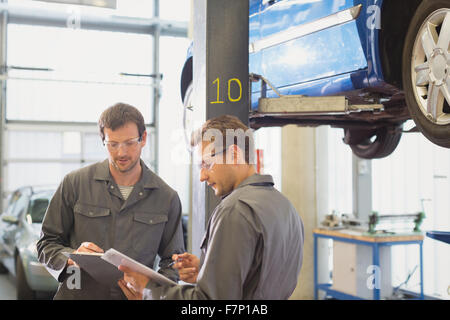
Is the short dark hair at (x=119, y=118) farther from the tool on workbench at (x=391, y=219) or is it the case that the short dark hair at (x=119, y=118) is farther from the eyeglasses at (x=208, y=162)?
the tool on workbench at (x=391, y=219)

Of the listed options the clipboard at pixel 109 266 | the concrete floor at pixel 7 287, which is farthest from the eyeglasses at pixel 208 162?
the concrete floor at pixel 7 287

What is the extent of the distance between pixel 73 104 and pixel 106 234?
868cm

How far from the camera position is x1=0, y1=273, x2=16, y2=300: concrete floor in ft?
20.5

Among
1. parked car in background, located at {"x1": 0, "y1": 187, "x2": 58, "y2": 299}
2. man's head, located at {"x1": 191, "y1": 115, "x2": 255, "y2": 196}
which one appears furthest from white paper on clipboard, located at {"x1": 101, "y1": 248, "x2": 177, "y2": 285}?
parked car in background, located at {"x1": 0, "y1": 187, "x2": 58, "y2": 299}

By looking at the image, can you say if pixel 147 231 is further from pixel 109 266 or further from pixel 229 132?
pixel 229 132

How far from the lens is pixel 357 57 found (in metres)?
3.06

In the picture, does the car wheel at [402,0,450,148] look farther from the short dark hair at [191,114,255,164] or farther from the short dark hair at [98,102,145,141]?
the short dark hair at [98,102,145,141]

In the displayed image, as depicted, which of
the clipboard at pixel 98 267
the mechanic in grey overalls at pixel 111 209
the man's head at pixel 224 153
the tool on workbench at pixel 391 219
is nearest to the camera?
the man's head at pixel 224 153

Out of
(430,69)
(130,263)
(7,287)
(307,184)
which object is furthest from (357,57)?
(7,287)

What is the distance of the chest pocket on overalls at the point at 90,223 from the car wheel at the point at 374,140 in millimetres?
2949

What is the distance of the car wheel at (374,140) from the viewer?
4.61 metres
